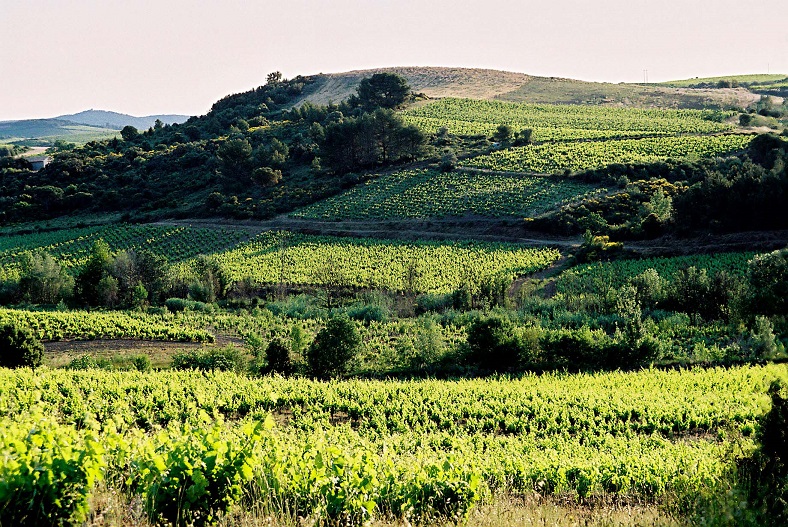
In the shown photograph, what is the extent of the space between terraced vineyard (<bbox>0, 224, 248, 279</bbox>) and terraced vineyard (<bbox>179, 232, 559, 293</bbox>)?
16.1 ft

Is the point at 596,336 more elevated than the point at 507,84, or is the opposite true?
the point at 507,84

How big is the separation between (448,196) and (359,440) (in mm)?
60642

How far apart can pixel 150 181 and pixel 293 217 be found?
3230 centimetres

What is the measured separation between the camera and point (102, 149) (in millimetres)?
118688

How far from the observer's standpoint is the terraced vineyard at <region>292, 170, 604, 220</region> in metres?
70.6

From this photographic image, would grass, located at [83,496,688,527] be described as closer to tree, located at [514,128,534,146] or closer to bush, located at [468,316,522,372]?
bush, located at [468,316,522,372]

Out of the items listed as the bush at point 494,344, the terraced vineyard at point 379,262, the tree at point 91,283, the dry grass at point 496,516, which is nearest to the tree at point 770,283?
the bush at point 494,344

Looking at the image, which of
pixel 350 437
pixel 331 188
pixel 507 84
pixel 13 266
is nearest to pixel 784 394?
pixel 350 437

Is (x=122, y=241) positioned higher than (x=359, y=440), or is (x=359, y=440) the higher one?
(x=359, y=440)

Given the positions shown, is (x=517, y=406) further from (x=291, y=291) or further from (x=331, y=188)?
(x=331, y=188)

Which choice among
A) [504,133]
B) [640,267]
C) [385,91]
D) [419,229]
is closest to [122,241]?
[419,229]

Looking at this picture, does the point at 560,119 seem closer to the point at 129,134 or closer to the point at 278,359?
the point at 129,134

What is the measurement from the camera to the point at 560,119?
367 feet

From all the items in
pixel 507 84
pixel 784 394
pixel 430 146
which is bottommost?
pixel 784 394
